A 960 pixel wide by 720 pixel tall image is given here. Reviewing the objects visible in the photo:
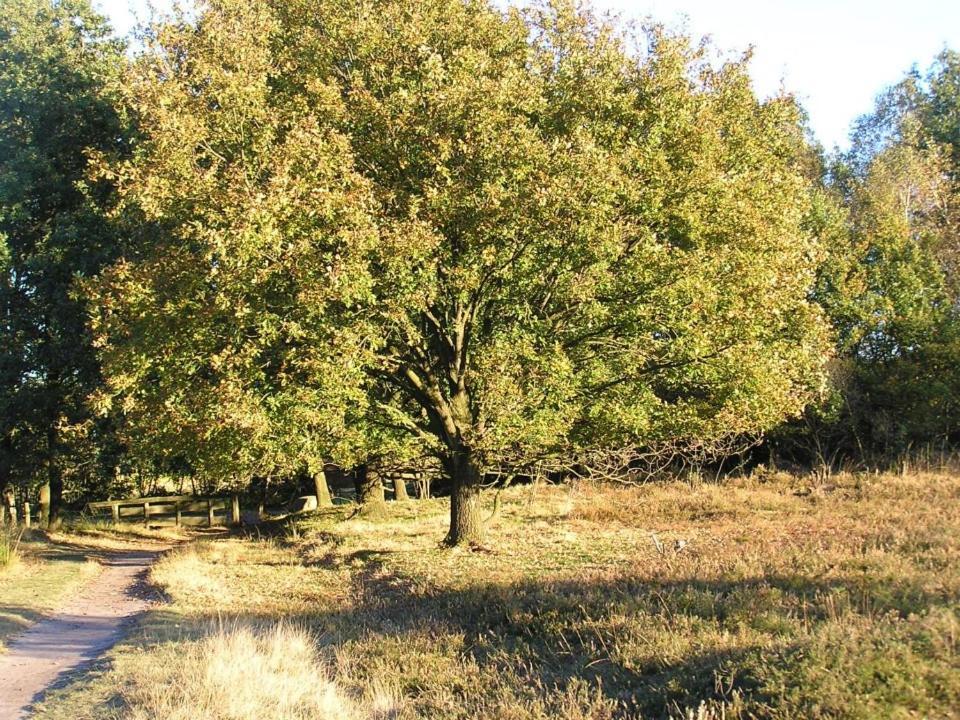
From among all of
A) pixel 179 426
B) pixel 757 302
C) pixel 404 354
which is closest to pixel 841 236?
pixel 757 302

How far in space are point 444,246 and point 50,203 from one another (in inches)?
661

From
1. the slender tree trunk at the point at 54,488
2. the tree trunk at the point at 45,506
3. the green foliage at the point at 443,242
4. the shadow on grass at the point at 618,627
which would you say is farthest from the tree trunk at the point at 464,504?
the tree trunk at the point at 45,506

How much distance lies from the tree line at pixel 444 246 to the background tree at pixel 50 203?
23.5 feet

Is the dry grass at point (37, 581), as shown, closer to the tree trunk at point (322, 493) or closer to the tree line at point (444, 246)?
the tree line at point (444, 246)

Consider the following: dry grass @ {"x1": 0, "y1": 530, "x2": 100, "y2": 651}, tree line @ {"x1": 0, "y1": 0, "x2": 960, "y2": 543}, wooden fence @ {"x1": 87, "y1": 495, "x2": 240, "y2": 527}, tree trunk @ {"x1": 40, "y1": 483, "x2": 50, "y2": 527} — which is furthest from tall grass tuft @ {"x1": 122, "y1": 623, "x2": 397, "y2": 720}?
wooden fence @ {"x1": 87, "y1": 495, "x2": 240, "y2": 527}

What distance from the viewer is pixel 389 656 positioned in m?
8.66

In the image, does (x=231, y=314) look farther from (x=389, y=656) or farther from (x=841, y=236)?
(x=841, y=236)

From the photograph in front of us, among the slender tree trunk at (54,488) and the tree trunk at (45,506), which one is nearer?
A: the slender tree trunk at (54,488)

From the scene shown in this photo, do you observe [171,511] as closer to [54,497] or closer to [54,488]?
[54,497]

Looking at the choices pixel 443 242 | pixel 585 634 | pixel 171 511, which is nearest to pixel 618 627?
pixel 585 634

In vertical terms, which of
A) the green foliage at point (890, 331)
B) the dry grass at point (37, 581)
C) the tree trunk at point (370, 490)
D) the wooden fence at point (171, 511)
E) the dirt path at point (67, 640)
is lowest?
the dirt path at point (67, 640)

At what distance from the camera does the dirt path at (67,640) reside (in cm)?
866

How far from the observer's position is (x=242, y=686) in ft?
24.0

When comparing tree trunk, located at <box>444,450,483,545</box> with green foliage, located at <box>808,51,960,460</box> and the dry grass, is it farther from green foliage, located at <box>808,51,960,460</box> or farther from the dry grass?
green foliage, located at <box>808,51,960,460</box>
